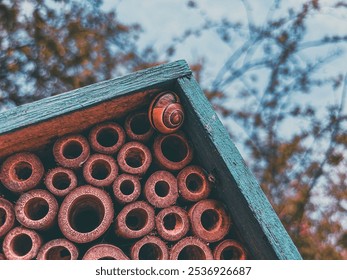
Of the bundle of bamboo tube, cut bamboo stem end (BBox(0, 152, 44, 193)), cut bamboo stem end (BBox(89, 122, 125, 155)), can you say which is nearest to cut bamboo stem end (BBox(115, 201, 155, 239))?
the bundle of bamboo tube

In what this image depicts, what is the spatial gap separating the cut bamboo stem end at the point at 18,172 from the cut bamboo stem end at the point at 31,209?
0.03m

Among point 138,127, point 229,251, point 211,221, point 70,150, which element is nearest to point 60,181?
point 70,150

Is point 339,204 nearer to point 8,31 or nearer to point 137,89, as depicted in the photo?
point 137,89

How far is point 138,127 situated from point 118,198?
35 cm

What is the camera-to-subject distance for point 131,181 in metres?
1.76

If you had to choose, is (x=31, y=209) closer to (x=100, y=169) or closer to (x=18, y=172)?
(x=18, y=172)

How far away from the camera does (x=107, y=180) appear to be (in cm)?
173

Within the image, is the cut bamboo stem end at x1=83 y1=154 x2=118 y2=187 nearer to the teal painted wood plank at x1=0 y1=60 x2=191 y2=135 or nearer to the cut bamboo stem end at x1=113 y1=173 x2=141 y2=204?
the cut bamboo stem end at x1=113 y1=173 x2=141 y2=204

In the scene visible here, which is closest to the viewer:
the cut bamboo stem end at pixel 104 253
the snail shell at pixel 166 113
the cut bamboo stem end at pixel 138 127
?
the cut bamboo stem end at pixel 104 253

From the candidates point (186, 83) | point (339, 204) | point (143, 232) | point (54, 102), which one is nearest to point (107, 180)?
point (143, 232)

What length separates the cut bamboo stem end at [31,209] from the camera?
165cm

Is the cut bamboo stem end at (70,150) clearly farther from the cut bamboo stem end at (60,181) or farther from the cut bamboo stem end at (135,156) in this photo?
the cut bamboo stem end at (135,156)

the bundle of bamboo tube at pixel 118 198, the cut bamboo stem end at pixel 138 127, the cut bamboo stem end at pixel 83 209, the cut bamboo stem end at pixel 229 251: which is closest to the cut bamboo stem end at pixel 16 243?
the bundle of bamboo tube at pixel 118 198
